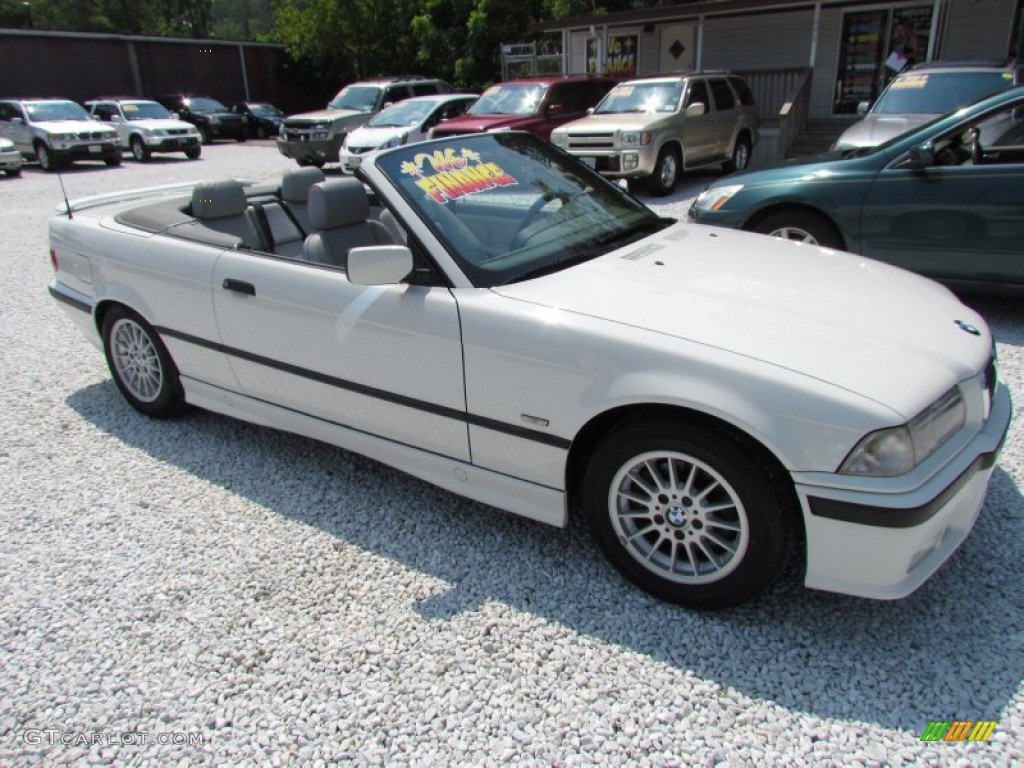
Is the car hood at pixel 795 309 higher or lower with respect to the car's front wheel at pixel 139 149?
higher

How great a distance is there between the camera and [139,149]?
21.0 meters

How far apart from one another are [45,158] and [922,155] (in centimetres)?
2066

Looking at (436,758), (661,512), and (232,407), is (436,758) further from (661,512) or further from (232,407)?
(232,407)

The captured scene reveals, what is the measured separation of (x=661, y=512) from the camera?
102 inches

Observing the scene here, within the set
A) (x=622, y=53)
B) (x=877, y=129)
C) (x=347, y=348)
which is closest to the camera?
(x=347, y=348)

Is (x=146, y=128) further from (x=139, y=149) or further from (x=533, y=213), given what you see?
(x=533, y=213)

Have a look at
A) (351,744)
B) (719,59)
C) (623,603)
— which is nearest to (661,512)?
(623,603)

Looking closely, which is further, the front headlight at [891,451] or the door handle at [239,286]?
the door handle at [239,286]

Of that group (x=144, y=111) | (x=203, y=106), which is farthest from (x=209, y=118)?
(x=144, y=111)

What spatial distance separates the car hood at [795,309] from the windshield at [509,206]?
5.7 inches

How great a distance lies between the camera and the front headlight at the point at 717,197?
5887 millimetres

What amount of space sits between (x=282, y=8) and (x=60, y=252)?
34187 mm

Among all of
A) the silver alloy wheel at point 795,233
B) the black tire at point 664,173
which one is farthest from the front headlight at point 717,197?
the black tire at point 664,173

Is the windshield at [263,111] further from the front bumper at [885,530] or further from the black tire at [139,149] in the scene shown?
the front bumper at [885,530]
